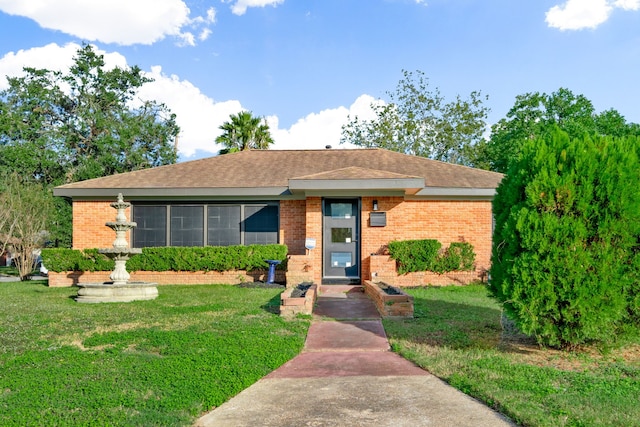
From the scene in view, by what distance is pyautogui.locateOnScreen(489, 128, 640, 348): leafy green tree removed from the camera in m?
5.32

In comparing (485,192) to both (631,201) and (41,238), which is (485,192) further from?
(41,238)

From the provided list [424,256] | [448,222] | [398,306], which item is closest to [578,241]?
[398,306]

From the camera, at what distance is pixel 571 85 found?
36.2m

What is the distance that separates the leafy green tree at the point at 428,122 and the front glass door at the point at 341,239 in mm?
22761

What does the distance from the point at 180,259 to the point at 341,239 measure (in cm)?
441

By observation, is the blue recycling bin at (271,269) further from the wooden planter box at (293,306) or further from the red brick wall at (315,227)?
the wooden planter box at (293,306)

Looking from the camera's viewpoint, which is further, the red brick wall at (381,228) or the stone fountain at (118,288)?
the red brick wall at (381,228)

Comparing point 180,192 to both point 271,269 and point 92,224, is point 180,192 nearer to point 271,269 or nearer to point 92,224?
point 92,224

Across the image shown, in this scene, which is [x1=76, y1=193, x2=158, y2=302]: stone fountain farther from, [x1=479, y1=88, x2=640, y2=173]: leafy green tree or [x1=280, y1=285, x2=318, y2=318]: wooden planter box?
[x1=479, y1=88, x2=640, y2=173]: leafy green tree

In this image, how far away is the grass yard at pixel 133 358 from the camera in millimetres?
3824

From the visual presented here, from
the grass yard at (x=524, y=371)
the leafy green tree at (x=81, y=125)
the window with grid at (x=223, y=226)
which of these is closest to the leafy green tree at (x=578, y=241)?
the grass yard at (x=524, y=371)

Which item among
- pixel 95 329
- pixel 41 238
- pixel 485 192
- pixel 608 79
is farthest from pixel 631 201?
Answer: pixel 41 238

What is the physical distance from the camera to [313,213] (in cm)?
1302

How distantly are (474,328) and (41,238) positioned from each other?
59.4ft
